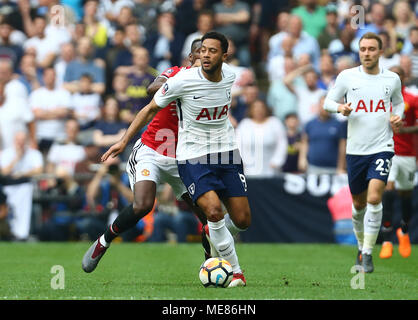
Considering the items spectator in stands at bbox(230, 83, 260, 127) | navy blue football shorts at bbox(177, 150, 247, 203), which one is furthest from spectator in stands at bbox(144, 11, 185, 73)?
navy blue football shorts at bbox(177, 150, 247, 203)

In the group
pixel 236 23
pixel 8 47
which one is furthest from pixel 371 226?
pixel 8 47

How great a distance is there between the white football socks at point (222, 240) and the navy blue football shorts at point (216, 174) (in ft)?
1.13

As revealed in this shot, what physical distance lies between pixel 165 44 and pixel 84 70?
6.15ft

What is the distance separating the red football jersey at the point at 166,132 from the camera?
962 cm

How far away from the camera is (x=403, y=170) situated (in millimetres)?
13375

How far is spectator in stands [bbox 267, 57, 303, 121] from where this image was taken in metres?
18.2

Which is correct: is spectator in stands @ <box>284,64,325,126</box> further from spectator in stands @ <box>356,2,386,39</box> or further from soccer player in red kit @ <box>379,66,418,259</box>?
soccer player in red kit @ <box>379,66,418,259</box>

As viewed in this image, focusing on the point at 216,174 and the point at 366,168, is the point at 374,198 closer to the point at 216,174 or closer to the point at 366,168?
the point at 366,168

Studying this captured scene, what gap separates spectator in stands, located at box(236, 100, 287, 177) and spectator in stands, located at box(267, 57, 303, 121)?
3.76 feet

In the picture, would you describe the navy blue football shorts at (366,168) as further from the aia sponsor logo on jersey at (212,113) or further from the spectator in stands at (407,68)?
the spectator in stands at (407,68)

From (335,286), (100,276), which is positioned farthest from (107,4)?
(335,286)

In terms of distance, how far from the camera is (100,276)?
9922mm

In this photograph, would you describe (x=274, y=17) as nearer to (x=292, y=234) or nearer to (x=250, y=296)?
(x=292, y=234)
